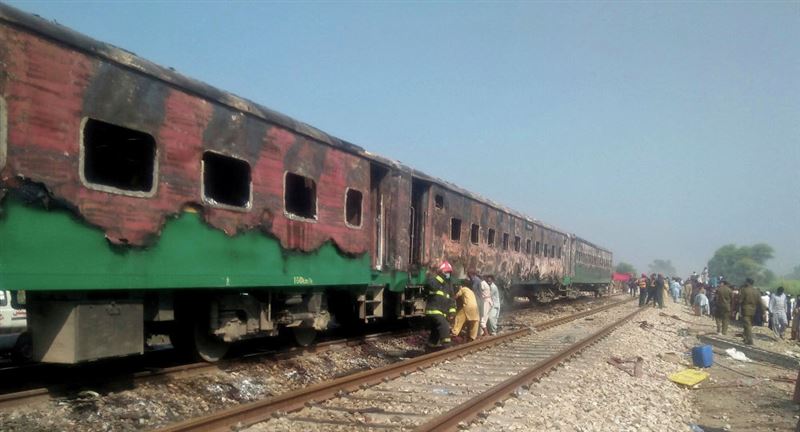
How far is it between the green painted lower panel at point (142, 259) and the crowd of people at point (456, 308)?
2.38 metres

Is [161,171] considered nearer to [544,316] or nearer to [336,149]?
[336,149]

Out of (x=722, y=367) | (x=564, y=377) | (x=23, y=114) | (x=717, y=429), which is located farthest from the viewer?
(x=722, y=367)

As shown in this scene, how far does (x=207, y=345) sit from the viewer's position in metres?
7.47

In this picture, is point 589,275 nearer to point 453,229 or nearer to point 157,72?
point 453,229

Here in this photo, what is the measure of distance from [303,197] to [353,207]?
1442 mm

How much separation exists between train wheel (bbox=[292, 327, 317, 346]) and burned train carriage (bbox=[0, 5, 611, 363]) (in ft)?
0.08

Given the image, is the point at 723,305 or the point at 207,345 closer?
the point at 207,345

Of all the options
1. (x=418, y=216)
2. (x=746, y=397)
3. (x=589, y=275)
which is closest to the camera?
(x=746, y=397)

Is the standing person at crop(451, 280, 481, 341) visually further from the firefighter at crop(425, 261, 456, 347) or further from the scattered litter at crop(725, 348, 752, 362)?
the scattered litter at crop(725, 348, 752, 362)

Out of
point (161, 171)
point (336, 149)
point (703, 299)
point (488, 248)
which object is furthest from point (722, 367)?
point (703, 299)

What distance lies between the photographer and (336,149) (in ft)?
29.3

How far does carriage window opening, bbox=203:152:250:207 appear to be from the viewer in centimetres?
693

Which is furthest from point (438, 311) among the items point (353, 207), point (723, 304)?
point (723, 304)

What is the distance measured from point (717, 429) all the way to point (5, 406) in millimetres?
7681
